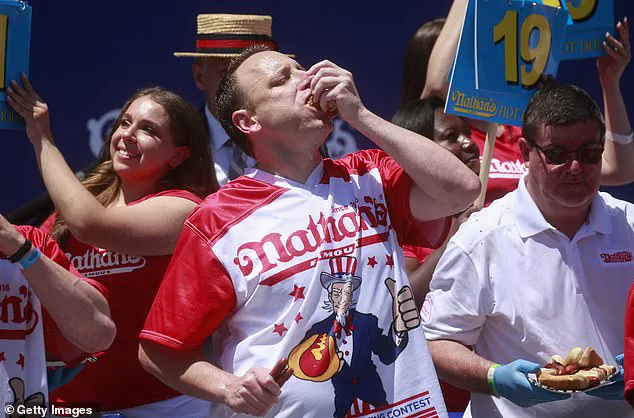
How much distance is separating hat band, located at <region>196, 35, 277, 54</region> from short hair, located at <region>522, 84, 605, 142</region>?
150 cm

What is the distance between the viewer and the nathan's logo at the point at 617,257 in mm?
3500

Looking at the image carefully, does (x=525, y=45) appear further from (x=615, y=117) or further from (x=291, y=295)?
(x=291, y=295)

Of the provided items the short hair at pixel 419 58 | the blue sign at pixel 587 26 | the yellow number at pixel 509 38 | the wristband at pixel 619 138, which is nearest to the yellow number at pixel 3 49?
the yellow number at pixel 509 38

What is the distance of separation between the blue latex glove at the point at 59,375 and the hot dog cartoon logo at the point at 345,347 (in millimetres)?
654

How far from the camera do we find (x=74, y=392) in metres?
3.59

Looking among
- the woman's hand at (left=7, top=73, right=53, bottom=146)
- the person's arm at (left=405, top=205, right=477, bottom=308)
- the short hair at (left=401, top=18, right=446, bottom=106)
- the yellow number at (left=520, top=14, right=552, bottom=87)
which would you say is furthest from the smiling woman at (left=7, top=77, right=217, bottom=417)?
the short hair at (left=401, top=18, right=446, bottom=106)

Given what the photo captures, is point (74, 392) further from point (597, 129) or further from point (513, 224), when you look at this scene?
point (597, 129)

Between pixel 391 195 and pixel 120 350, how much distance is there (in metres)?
0.95

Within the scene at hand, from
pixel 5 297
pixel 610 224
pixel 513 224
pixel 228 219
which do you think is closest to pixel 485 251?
pixel 513 224

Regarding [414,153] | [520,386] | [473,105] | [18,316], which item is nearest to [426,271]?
[473,105]

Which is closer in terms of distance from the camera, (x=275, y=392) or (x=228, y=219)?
(x=275, y=392)

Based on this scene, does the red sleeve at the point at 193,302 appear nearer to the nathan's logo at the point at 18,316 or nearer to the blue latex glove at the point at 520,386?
the nathan's logo at the point at 18,316

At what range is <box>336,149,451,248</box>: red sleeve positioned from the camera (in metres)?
3.22

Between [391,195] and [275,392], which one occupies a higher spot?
[391,195]
